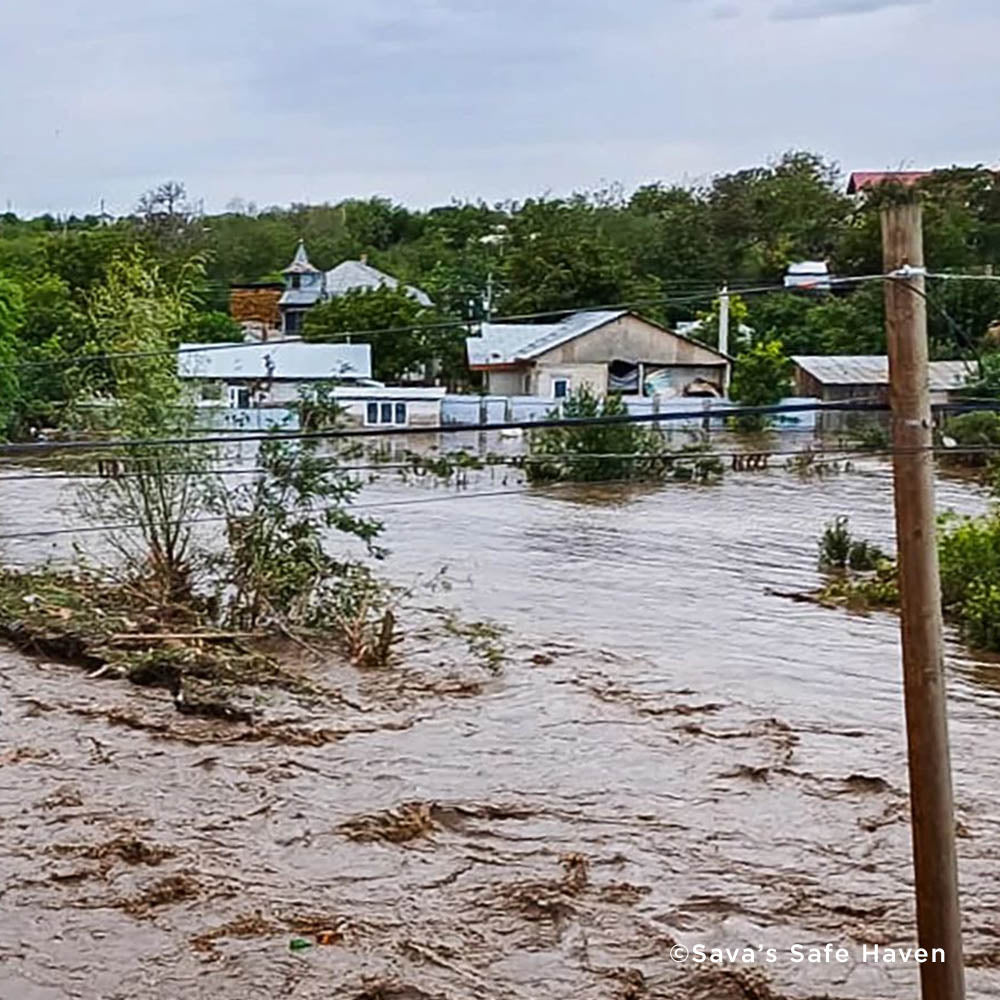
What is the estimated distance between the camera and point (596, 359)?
100ft

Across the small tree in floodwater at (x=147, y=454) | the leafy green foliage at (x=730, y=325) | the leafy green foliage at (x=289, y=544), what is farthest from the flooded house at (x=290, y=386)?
the leafy green foliage at (x=730, y=325)

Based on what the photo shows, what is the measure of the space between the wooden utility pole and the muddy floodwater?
1979mm

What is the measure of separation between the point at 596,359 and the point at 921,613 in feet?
89.8

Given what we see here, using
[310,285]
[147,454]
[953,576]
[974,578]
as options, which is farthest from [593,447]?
[310,285]

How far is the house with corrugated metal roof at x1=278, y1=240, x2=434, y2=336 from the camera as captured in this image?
34.7 m

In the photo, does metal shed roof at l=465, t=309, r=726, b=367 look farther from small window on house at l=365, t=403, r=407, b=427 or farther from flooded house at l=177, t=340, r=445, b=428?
small window on house at l=365, t=403, r=407, b=427

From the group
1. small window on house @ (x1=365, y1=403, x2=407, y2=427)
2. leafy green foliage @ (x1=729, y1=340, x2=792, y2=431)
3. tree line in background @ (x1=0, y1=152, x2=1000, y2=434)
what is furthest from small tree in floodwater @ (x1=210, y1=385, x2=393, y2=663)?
leafy green foliage @ (x1=729, y1=340, x2=792, y2=431)

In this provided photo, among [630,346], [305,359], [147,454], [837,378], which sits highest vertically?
[630,346]

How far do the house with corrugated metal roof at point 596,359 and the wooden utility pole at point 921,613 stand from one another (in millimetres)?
25993

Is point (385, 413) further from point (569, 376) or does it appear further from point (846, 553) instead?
point (846, 553)

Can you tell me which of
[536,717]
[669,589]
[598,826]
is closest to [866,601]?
[669,589]

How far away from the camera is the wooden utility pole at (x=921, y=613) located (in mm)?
3371

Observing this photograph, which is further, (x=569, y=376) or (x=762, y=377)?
(x=569, y=376)

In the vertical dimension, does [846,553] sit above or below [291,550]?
below
